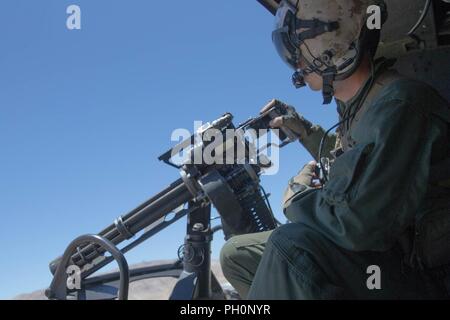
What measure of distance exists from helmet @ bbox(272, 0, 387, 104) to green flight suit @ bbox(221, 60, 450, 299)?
0.38 metres

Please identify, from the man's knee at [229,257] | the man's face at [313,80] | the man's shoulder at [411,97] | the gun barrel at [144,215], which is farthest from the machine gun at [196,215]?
the man's shoulder at [411,97]

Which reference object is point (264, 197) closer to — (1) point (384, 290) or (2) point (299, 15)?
(2) point (299, 15)

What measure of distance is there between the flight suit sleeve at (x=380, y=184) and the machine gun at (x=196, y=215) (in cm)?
218

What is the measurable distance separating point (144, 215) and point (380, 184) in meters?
3.05

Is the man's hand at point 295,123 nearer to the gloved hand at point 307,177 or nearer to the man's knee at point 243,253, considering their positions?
the gloved hand at point 307,177

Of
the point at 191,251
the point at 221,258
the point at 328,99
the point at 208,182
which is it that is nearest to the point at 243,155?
the point at 208,182

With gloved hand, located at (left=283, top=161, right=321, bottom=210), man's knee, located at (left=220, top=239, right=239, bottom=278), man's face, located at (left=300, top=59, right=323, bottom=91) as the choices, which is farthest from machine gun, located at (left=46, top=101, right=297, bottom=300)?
man's face, located at (left=300, top=59, right=323, bottom=91)

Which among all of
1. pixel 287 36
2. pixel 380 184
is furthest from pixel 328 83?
pixel 380 184

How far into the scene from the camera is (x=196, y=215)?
4.20 m

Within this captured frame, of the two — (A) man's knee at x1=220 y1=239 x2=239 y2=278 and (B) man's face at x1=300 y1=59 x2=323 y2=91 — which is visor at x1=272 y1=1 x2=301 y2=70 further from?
(A) man's knee at x1=220 y1=239 x2=239 y2=278

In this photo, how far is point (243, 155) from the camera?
4.10 meters

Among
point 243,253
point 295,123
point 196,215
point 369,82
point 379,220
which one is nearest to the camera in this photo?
point 379,220

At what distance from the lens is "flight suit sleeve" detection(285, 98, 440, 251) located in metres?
1.57

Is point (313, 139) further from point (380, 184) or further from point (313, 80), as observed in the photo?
point (380, 184)
